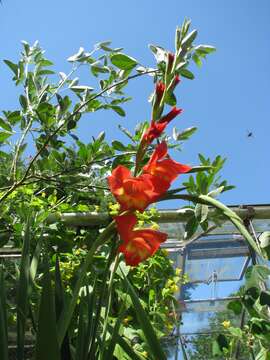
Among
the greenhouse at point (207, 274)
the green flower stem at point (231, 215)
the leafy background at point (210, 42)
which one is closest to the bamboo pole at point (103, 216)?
the leafy background at point (210, 42)

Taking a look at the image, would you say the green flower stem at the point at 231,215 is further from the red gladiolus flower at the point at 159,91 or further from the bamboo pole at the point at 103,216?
the bamboo pole at the point at 103,216

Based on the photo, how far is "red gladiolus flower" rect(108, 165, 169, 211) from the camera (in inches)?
22.5

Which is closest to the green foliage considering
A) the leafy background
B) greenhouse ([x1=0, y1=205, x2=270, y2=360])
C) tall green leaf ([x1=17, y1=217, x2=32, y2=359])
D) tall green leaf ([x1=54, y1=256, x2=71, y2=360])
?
the leafy background

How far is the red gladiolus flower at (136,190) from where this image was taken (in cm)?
57

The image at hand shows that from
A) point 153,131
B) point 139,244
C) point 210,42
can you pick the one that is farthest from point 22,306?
point 210,42

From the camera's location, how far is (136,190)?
1.87ft

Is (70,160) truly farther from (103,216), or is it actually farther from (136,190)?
(136,190)

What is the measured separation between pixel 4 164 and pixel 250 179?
3206mm

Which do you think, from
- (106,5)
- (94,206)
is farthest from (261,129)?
(94,206)

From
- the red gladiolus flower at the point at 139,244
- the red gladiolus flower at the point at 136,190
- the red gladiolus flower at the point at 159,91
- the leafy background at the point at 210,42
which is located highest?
the leafy background at the point at 210,42

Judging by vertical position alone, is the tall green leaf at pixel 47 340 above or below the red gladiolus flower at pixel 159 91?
below

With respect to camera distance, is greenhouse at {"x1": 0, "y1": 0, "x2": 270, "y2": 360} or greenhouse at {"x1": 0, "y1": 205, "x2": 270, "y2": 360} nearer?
greenhouse at {"x1": 0, "y1": 0, "x2": 270, "y2": 360}

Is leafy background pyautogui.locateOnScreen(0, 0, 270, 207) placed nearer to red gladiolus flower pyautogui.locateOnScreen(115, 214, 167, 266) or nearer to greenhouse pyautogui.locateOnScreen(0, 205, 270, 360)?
greenhouse pyautogui.locateOnScreen(0, 205, 270, 360)

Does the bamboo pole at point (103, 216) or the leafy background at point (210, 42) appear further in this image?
the leafy background at point (210, 42)
